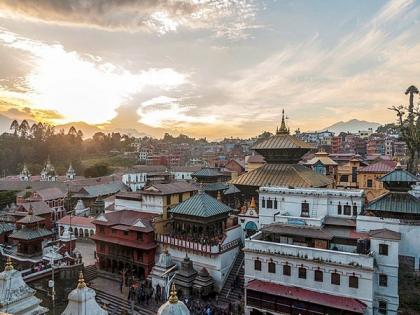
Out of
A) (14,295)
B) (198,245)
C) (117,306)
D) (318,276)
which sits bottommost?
(117,306)

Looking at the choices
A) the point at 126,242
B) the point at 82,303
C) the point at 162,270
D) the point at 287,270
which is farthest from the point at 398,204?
the point at 126,242

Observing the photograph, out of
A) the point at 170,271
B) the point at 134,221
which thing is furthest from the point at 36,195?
the point at 170,271

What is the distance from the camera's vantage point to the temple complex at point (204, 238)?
28094 millimetres

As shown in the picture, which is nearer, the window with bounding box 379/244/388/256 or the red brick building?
the window with bounding box 379/244/388/256

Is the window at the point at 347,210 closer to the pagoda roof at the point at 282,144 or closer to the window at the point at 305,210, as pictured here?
the window at the point at 305,210

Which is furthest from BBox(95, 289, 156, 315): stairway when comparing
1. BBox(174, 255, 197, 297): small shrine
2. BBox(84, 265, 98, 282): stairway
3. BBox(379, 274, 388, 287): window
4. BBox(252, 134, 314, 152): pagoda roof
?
BBox(252, 134, 314, 152): pagoda roof

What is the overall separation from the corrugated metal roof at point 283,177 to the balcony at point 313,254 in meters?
9.66

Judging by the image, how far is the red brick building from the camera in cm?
3172

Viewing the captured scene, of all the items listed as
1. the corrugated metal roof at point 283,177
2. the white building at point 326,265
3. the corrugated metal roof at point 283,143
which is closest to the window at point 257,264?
the white building at point 326,265

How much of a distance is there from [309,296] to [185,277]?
10227 mm

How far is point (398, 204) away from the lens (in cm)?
2488

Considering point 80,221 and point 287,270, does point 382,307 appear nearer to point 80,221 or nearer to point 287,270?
point 287,270

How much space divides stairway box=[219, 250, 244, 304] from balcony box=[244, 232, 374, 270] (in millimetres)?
4731

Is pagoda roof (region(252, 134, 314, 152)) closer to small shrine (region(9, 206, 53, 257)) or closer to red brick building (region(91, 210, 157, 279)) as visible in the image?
Answer: red brick building (region(91, 210, 157, 279))
